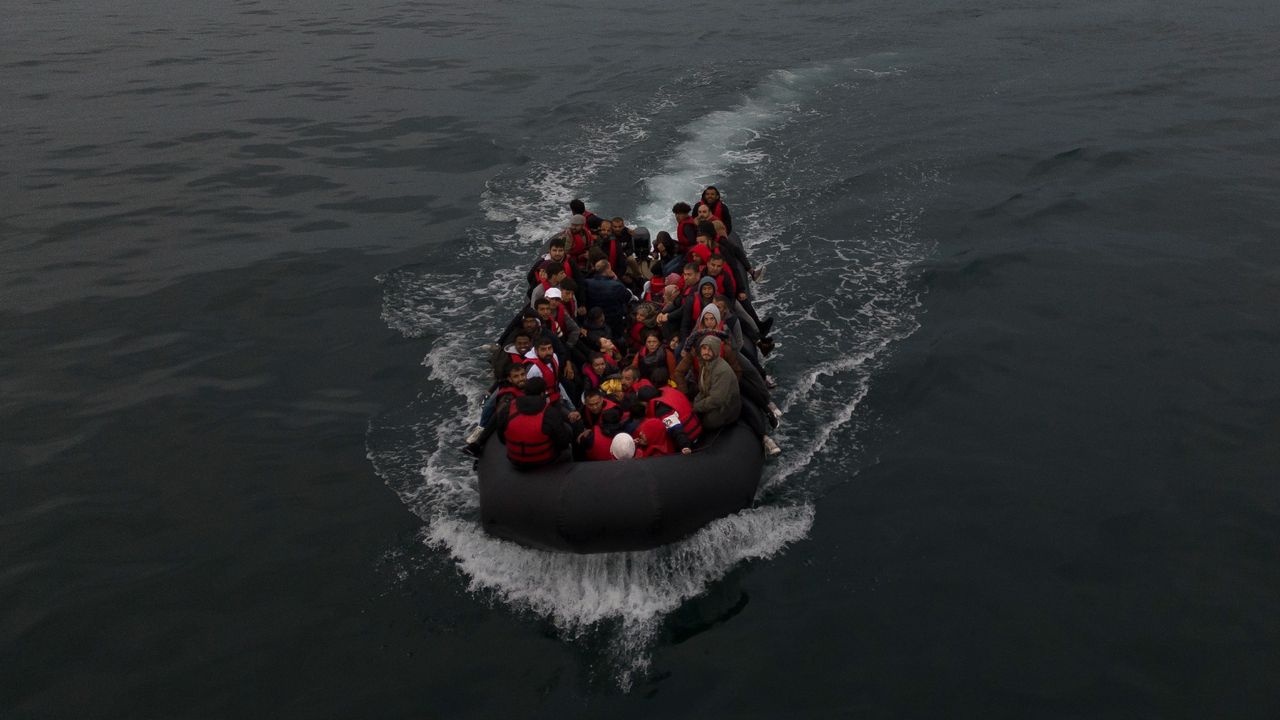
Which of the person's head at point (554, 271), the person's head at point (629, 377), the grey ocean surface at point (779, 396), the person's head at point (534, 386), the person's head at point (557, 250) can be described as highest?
the person's head at point (557, 250)

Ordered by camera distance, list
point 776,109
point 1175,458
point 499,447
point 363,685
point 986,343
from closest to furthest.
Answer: point 363,685 < point 499,447 < point 1175,458 < point 986,343 < point 776,109

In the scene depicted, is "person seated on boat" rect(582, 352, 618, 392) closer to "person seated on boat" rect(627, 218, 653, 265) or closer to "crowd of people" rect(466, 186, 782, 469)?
"crowd of people" rect(466, 186, 782, 469)

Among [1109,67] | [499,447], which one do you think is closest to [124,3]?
[1109,67]

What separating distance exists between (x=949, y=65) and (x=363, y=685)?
2735cm

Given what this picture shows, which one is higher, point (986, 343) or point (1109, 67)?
point (1109, 67)

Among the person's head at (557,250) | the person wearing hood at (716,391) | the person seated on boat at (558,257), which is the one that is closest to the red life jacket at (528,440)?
the person wearing hood at (716,391)

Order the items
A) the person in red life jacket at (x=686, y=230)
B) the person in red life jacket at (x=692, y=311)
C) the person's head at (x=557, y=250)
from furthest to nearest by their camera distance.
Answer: the person in red life jacket at (x=686, y=230)
the person's head at (x=557, y=250)
the person in red life jacket at (x=692, y=311)

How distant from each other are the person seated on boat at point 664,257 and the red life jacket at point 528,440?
5.56 m

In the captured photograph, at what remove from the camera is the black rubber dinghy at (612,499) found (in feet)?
29.3

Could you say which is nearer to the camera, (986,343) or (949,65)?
(986,343)

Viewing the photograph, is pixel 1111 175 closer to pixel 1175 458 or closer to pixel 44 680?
pixel 1175 458

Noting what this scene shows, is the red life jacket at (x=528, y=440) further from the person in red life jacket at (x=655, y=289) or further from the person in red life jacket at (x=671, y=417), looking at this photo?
the person in red life jacket at (x=655, y=289)

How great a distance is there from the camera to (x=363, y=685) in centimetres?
841

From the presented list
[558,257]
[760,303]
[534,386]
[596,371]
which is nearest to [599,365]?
[596,371]
